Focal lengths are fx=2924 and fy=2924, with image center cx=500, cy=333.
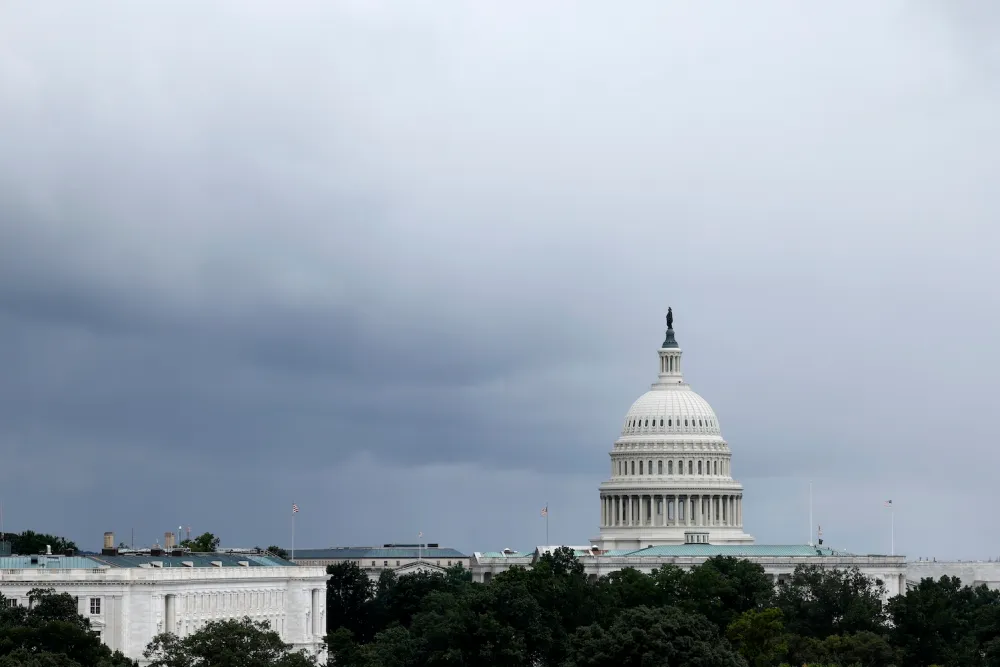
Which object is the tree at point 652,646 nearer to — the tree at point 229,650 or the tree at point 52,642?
the tree at point 229,650

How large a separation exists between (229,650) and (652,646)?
24.6 meters

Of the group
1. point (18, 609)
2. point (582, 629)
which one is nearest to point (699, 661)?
point (582, 629)

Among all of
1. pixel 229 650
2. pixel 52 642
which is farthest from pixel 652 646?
pixel 52 642

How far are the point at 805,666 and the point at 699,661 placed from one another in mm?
24545

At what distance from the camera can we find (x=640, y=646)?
168750mm

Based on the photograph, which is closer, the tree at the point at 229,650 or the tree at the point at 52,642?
the tree at the point at 52,642

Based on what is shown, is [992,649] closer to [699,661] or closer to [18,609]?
[699,661]

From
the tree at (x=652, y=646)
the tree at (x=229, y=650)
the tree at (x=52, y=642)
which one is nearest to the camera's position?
the tree at (x=652, y=646)

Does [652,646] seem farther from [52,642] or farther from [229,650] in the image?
[52,642]

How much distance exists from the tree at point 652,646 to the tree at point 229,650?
17.1 m

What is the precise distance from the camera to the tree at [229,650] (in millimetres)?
169500

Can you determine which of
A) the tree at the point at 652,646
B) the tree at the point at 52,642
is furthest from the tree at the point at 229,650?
the tree at the point at 652,646

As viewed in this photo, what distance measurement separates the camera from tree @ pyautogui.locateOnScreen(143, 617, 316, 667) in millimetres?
169500

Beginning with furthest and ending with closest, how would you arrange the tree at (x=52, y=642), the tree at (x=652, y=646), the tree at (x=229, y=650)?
the tree at (x=229, y=650) < the tree at (x=52, y=642) < the tree at (x=652, y=646)
